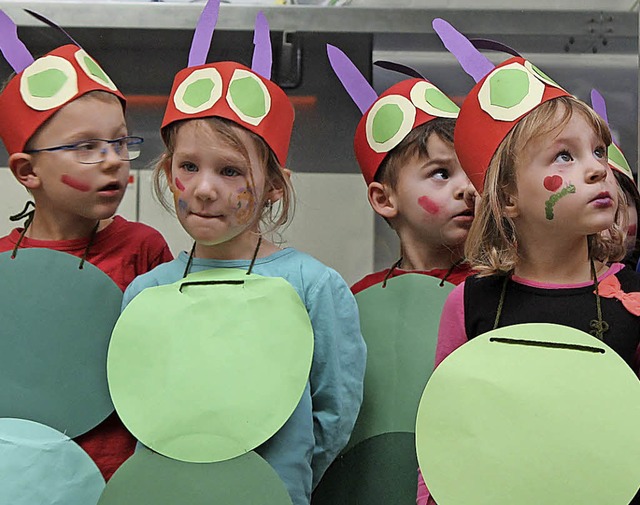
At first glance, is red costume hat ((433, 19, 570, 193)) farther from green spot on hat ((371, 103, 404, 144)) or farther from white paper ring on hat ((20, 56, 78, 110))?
white paper ring on hat ((20, 56, 78, 110))

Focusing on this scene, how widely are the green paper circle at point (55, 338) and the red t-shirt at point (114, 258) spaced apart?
0.04 m

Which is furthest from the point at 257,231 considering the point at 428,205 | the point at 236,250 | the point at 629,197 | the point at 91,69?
the point at 629,197

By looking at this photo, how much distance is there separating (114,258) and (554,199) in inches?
28.4

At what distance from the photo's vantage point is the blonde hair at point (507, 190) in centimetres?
119

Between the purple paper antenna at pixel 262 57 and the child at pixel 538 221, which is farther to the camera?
the purple paper antenna at pixel 262 57

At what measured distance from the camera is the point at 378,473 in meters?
1.43

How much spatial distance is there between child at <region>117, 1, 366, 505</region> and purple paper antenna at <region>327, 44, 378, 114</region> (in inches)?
9.1

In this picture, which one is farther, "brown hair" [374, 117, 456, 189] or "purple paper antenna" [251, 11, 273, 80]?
"brown hair" [374, 117, 456, 189]

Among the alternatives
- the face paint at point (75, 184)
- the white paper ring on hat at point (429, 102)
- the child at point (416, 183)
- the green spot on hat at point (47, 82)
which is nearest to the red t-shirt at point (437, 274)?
the child at point (416, 183)

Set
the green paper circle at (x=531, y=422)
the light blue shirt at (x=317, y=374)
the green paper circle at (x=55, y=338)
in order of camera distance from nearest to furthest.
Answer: the green paper circle at (x=531, y=422) < the light blue shirt at (x=317, y=374) < the green paper circle at (x=55, y=338)

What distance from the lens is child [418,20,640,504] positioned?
3.79 feet

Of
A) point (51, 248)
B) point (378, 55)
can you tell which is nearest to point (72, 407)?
point (51, 248)

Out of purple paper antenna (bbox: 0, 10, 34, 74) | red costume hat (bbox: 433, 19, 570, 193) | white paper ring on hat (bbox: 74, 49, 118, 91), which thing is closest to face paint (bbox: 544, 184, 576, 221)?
red costume hat (bbox: 433, 19, 570, 193)

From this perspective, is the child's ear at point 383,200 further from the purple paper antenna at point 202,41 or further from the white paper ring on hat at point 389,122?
the purple paper antenna at point 202,41
